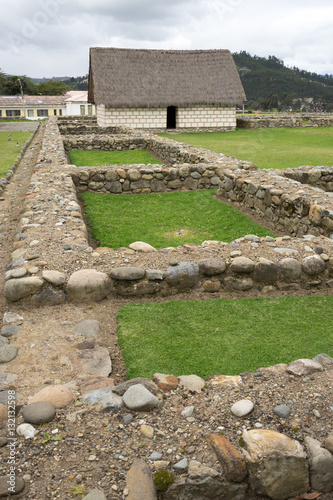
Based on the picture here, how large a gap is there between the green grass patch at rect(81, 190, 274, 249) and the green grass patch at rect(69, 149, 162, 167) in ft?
14.7

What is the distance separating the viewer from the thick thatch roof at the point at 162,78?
2573 centimetres

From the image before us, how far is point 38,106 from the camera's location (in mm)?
64250

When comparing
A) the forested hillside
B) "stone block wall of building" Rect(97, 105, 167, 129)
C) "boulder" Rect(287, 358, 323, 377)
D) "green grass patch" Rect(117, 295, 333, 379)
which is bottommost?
"green grass patch" Rect(117, 295, 333, 379)

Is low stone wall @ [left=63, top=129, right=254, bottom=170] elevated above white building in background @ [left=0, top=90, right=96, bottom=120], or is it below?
below

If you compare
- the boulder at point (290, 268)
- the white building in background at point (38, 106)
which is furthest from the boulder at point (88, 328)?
the white building in background at point (38, 106)

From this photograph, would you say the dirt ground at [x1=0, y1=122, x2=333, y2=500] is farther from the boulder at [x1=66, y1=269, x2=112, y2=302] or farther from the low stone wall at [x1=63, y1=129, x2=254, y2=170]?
the low stone wall at [x1=63, y1=129, x2=254, y2=170]

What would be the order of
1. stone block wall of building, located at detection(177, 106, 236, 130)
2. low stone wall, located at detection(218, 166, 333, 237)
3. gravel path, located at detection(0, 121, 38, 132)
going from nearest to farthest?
1. low stone wall, located at detection(218, 166, 333, 237)
2. stone block wall of building, located at detection(177, 106, 236, 130)
3. gravel path, located at detection(0, 121, 38, 132)

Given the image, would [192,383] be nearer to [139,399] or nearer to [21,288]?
[139,399]

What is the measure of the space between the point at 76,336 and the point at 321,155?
43.5 ft

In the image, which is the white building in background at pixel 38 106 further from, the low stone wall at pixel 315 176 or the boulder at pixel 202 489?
the boulder at pixel 202 489

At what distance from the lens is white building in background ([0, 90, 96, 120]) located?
62.7 metres

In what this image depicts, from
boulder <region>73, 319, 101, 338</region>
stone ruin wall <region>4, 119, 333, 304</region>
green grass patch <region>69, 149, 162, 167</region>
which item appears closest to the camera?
boulder <region>73, 319, 101, 338</region>

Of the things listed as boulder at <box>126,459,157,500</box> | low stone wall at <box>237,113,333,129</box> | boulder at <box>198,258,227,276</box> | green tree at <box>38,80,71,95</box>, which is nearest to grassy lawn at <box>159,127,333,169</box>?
boulder at <box>198,258,227,276</box>

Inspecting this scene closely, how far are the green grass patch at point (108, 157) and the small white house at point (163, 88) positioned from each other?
9169 mm
